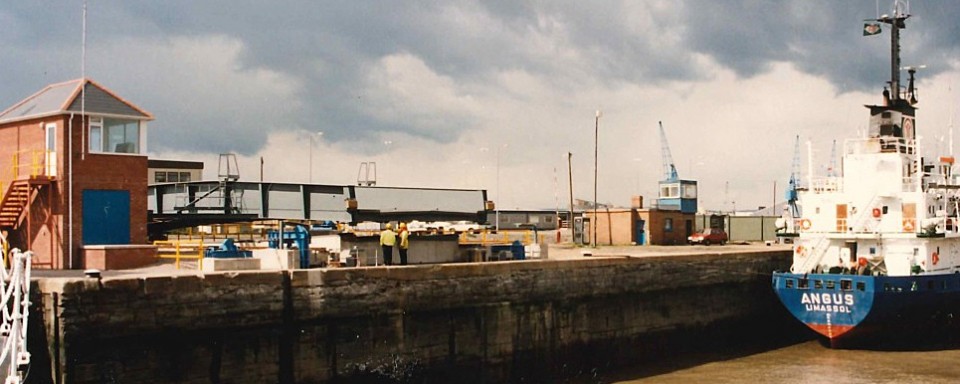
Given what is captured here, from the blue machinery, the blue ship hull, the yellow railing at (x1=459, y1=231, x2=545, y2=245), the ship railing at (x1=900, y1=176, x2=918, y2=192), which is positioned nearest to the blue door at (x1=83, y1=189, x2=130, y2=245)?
the blue machinery

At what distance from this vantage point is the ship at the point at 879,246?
32.1 meters

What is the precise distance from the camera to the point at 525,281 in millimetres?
27328

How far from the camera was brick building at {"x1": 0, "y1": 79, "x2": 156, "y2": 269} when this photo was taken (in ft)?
83.3

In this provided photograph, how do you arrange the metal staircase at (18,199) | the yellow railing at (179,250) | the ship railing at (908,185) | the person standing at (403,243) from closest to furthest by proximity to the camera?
the metal staircase at (18,199) < the yellow railing at (179,250) < the person standing at (403,243) < the ship railing at (908,185)

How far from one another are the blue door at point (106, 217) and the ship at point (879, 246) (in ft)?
72.1

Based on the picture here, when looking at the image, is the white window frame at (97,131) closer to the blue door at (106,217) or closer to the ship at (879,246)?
the blue door at (106,217)

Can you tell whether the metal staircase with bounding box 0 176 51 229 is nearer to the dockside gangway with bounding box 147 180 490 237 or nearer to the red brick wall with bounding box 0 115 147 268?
the red brick wall with bounding box 0 115 147 268

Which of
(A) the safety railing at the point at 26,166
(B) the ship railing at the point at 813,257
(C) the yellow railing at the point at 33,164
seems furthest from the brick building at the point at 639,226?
(C) the yellow railing at the point at 33,164

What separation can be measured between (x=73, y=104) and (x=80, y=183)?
7.43ft

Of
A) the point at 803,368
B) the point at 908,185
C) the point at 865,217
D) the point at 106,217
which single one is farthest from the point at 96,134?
the point at 908,185

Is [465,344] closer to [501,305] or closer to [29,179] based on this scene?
[501,305]

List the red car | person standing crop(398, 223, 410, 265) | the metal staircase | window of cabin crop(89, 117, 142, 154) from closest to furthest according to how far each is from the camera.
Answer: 1. the metal staircase
2. window of cabin crop(89, 117, 142, 154)
3. person standing crop(398, 223, 410, 265)
4. the red car

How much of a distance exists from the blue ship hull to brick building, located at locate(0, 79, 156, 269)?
21620 mm

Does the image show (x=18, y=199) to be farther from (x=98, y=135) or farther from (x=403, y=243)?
(x=403, y=243)
